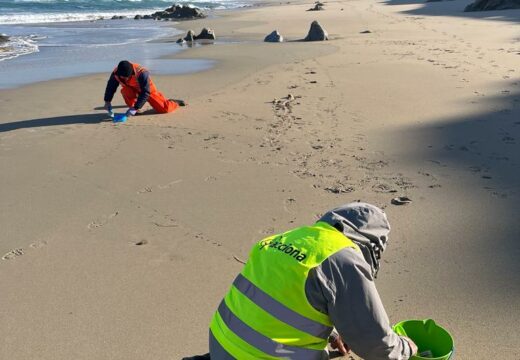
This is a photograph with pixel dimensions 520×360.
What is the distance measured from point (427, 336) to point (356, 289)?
863 mm

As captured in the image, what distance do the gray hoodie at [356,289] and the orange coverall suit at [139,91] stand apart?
5.72 m

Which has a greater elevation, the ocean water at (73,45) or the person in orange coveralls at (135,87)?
the person in orange coveralls at (135,87)

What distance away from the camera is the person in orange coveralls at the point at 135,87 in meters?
7.55

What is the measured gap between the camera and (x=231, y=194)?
4.98m

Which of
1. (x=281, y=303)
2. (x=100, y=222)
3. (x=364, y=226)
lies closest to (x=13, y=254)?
(x=100, y=222)

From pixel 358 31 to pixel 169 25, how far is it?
355 inches

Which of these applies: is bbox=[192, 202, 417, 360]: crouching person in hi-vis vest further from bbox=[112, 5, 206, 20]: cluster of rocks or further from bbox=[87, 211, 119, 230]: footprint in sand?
bbox=[112, 5, 206, 20]: cluster of rocks

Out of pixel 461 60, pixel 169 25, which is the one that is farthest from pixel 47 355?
pixel 169 25

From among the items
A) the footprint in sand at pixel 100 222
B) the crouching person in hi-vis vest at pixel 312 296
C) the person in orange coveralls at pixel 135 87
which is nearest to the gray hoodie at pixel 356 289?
the crouching person in hi-vis vest at pixel 312 296

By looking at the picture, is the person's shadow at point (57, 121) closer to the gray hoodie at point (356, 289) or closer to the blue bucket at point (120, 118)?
the blue bucket at point (120, 118)

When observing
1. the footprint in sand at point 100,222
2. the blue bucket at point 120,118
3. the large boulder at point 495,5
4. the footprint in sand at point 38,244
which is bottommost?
the footprint in sand at point 38,244

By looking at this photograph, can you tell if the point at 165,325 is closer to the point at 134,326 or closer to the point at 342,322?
the point at 134,326

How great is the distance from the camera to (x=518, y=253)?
3.78 m

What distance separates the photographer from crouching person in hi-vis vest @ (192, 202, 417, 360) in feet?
6.73
